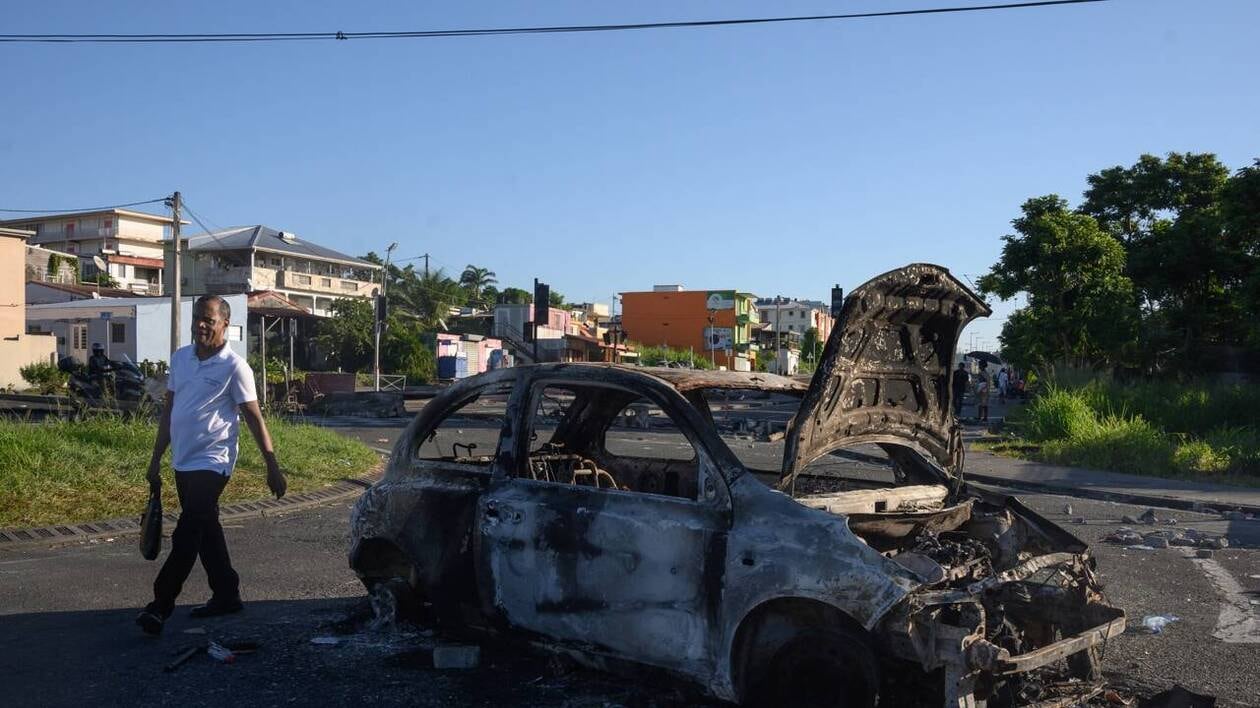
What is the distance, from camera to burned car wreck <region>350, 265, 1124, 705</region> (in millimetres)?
3893

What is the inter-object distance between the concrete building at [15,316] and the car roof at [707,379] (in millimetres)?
38360

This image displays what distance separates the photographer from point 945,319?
545 centimetres

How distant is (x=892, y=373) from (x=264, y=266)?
223 ft

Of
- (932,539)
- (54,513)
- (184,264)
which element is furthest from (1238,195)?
(184,264)

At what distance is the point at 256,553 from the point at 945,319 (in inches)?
225

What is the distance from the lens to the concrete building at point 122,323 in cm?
4331

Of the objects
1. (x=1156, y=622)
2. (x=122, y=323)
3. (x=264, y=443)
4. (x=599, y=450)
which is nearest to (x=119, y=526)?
(x=264, y=443)

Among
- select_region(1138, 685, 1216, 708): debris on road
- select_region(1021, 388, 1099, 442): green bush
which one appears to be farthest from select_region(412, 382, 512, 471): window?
select_region(1021, 388, 1099, 442): green bush

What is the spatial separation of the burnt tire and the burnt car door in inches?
11.7

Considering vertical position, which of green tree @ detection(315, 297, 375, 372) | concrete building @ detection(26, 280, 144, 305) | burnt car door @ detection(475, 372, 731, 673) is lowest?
burnt car door @ detection(475, 372, 731, 673)

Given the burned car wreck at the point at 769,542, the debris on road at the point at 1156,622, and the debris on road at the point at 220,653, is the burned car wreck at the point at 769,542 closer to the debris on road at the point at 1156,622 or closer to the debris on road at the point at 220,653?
the debris on road at the point at 220,653

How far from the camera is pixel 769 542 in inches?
159

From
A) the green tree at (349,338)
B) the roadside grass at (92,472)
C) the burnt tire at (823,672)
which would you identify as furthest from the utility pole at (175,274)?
the burnt tire at (823,672)

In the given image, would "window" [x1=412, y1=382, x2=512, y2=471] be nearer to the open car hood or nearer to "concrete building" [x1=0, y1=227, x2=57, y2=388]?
the open car hood
